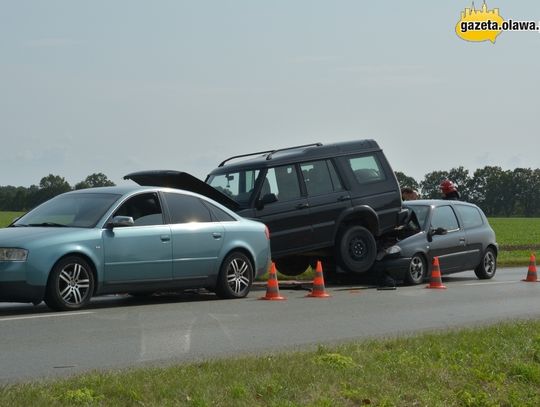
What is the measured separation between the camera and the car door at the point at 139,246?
13.5 metres

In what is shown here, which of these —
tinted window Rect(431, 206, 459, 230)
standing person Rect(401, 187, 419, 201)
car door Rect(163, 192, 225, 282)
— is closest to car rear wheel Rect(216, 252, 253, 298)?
car door Rect(163, 192, 225, 282)

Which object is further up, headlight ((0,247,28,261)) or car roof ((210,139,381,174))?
car roof ((210,139,381,174))

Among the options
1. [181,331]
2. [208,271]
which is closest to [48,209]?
[208,271]

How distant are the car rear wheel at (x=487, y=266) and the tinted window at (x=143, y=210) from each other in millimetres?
8266

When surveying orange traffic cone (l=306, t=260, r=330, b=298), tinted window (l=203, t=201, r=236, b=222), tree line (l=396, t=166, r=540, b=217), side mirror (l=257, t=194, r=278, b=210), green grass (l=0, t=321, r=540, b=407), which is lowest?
green grass (l=0, t=321, r=540, b=407)

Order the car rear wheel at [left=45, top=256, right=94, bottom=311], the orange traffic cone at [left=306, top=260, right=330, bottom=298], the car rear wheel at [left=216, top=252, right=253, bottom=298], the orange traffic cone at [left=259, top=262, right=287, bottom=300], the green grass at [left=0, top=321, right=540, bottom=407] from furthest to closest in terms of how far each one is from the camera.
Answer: the orange traffic cone at [left=306, top=260, right=330, bottom=298] < the orange traffic cone at [left=259, top=262, right=287, bottom=300] < the car rear wheel at [left=216, top=252, right=253, bottom=298] < the car rear wheel at [left=45, top=256, right=94, bottom=311] < the green grass at [left=0, top=321, right=540, bottom=407]

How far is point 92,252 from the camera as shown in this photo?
13195mm

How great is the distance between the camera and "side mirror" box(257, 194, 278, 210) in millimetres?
17047

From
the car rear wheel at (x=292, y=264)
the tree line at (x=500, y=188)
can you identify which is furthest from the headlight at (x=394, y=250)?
the tree line at (x=500, y=188)

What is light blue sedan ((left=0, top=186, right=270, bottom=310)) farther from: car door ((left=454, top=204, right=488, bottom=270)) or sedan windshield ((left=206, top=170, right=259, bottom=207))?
car door ((left=454, top=204, right=488, bottom=270))

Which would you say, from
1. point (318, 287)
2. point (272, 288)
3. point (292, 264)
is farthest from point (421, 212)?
point (272, 288)

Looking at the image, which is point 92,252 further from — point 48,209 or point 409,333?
point 409,333

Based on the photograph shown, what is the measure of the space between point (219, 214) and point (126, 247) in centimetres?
197

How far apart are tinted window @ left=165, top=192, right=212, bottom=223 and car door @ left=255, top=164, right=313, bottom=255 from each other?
6.75ft
